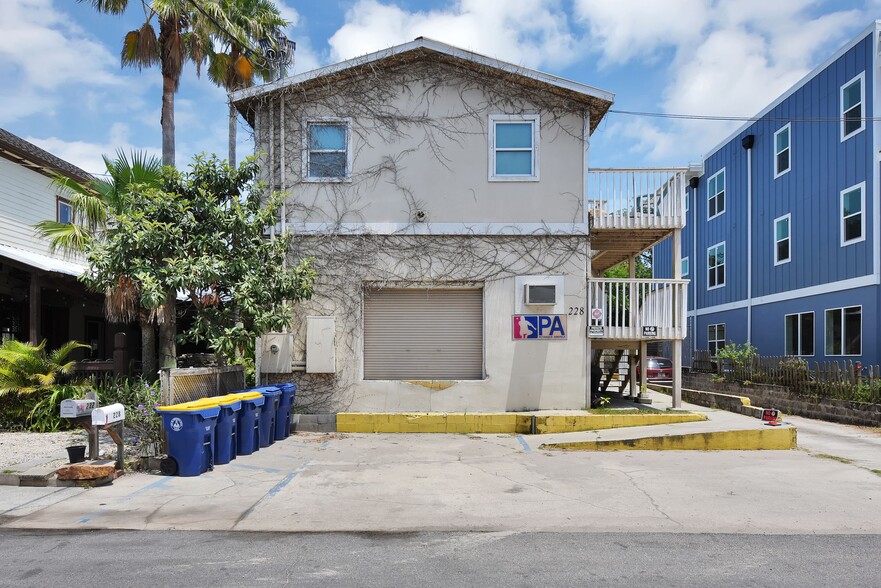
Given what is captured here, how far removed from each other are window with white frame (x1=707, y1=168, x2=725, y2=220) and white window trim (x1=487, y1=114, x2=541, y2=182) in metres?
14.6

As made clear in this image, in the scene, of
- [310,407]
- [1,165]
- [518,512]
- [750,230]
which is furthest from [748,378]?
[1,165]

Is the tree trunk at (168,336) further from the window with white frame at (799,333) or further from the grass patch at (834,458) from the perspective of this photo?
the window with white frame at (799,333)

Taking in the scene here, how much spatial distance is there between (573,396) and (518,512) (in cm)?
595

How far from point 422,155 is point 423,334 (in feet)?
11.4

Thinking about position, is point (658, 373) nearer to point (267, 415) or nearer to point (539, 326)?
point (539, 326)

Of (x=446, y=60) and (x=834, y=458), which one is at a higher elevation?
(x=446, y=60)

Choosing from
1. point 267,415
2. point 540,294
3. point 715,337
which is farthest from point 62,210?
point 715,337

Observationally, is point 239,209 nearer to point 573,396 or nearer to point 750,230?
point 573,396

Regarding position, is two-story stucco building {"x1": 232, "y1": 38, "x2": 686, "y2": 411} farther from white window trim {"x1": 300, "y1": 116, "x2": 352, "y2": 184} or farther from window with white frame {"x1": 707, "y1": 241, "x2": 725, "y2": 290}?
window with white frame {"x1": 707, "y1": 241, "x2": 725, "y2": 290}

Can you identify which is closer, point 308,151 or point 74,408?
point 74,408

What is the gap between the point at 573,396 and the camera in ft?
41.5

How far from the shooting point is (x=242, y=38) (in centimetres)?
1970

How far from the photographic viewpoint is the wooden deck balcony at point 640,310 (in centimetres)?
1280

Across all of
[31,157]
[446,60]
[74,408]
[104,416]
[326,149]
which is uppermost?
[446,60]
